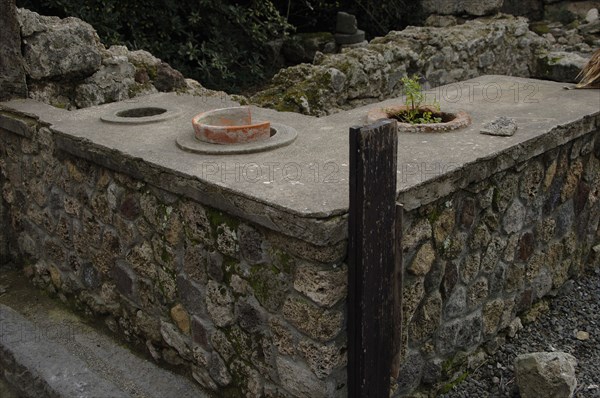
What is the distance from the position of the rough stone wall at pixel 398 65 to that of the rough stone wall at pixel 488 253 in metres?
1.92

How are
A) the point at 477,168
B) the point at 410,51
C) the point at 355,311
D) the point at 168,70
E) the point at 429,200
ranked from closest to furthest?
1. the point at 355,311
2. the point at 429,200
3. the point at 477,168
4. the point at 168,70
5. the point at 410,51

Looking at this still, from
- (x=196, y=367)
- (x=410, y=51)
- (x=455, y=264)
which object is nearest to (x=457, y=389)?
(x=455, y=264)

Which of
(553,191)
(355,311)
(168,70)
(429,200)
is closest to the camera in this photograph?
(355,311)

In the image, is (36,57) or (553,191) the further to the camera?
(36,57)

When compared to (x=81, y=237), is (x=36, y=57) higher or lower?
higher

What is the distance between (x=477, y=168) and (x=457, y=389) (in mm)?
1054

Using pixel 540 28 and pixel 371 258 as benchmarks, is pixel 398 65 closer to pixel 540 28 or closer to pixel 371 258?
pixel 371 258

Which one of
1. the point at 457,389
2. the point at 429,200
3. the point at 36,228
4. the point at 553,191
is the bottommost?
the point at 457,389

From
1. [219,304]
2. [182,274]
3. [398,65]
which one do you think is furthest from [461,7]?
[219,304]

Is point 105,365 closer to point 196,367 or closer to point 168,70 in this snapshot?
point 196,367

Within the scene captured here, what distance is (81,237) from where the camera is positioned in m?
3.67

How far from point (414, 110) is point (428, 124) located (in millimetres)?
310

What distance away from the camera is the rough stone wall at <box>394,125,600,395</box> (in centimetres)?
290

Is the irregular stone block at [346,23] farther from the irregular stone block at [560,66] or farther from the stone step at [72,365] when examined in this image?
the stone step at [72,365]
